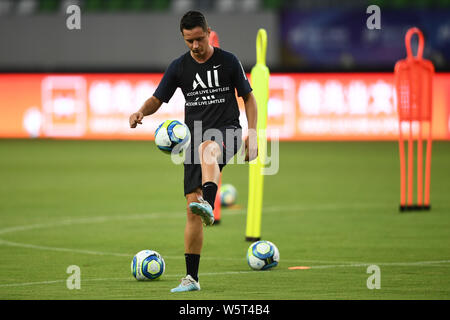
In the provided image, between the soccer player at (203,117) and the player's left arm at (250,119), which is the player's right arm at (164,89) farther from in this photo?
the player's left arm at (250,119)

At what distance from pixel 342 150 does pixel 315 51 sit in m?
5.97

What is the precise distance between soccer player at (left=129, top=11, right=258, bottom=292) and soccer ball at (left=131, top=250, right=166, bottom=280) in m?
0.60

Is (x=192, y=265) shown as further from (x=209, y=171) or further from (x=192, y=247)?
(x=209, y=171)

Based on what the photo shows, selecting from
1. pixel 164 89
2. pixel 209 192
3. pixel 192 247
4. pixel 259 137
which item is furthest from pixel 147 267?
pixel 259 137

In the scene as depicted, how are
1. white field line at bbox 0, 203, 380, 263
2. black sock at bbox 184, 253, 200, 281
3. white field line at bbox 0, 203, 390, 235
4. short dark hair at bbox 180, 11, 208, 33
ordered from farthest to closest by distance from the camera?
1. white field line at bbox 0, 203, 390, 235
2. white field line at bbox 0, 203, 380, 263
3. black sock at bbox 184, 253, 200, 281
4. short dark hair at bbox 180, 11, 208, 33

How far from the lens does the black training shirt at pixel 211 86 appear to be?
826 cm

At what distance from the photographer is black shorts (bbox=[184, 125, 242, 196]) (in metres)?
8.16

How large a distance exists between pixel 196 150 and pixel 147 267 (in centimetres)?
129

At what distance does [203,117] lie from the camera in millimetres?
8266

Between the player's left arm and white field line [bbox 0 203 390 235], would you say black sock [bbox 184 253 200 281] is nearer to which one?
the player's left arm

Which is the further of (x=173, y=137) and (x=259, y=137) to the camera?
(x=259, y=137)

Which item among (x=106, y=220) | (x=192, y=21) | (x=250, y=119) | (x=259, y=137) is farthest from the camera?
(x=106, y=220)

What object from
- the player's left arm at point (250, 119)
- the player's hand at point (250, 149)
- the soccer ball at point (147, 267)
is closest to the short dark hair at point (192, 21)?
the player's left arm at point (250, 119)

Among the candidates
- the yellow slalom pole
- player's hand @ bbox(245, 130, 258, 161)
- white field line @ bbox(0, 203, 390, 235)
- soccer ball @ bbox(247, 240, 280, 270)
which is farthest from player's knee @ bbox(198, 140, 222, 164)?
white field line @ bbox(0, 203, 390, 235)
